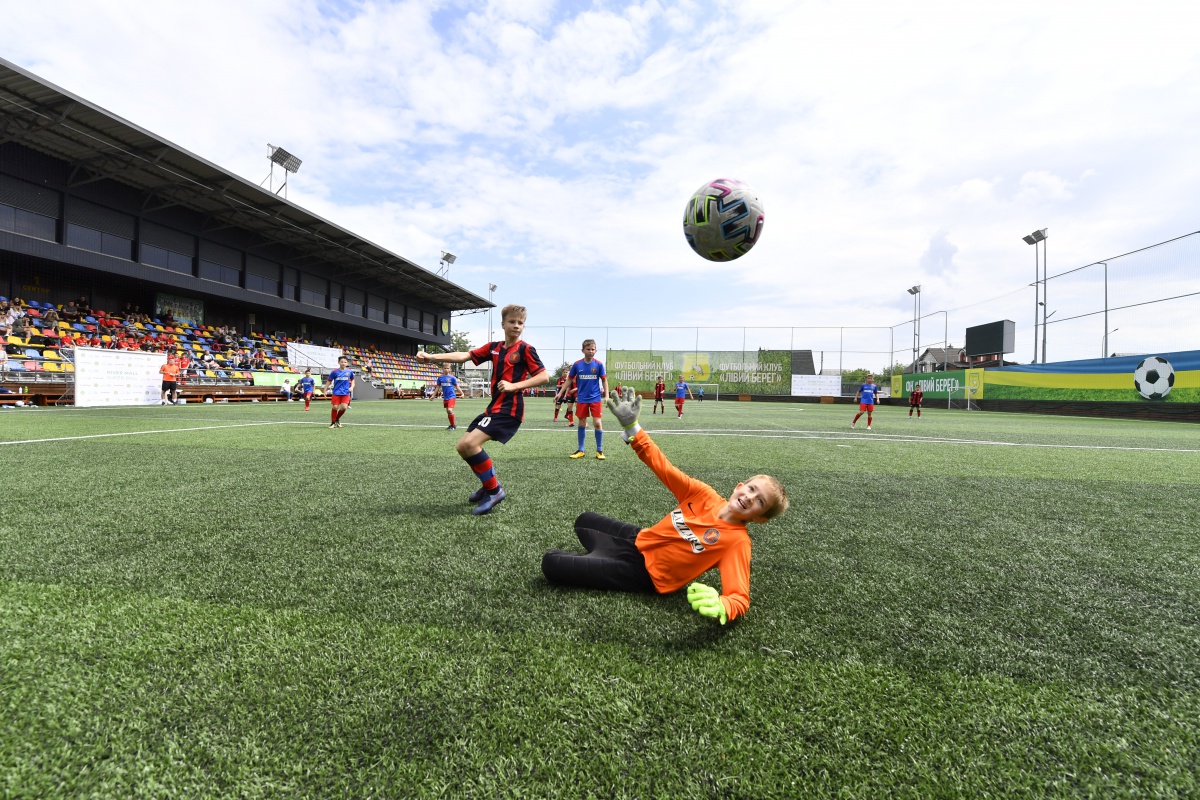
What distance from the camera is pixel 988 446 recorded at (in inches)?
371

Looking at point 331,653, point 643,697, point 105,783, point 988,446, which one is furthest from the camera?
point 988,446

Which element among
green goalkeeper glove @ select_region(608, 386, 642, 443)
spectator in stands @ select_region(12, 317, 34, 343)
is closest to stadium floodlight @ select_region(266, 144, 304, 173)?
spectator in stands @ select_region(12, 317, 34, 343)

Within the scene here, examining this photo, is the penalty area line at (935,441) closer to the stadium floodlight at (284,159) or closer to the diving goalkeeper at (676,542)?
the diving goalkeeper at (676,542)

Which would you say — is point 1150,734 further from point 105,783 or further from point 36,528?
point 36,528

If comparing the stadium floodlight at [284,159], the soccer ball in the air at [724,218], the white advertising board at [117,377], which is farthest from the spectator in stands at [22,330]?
the soccer ball in the air at [724,218]

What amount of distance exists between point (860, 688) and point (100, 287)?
118 feet

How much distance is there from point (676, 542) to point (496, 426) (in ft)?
7.52

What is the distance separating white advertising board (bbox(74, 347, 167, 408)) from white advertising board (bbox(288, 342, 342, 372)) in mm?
13214

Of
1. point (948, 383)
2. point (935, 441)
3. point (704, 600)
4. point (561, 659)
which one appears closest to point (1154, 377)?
point (948, 383)

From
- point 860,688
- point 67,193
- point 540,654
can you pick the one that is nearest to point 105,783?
point 540,654

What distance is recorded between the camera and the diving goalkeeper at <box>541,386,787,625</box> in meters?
2.22

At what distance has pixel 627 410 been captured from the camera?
2.64 m

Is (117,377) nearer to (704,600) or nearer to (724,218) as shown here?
(724,218)

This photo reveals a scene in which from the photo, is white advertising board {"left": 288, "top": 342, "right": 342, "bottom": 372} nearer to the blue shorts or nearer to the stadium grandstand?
the stadium grandstand
